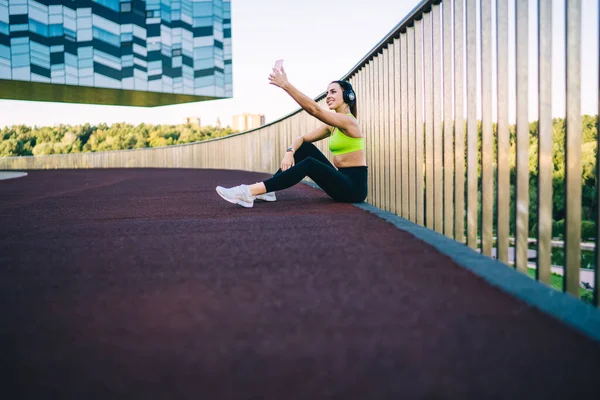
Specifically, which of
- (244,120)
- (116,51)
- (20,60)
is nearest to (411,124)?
(20,60)

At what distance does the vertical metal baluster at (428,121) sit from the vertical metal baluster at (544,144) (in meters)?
1.38

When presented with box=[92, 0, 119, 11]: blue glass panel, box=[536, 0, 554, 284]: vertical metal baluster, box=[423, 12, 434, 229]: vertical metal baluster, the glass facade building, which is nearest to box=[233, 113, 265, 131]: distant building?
the glass facade building

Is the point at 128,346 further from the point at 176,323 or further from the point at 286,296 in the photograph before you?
the point at 286,296

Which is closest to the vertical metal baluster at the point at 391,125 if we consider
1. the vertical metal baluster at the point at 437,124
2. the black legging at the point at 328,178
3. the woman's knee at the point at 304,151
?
the black legging at the point at 328,178

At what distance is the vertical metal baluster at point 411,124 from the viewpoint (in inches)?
161

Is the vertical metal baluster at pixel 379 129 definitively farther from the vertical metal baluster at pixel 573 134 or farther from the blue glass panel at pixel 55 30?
the blue glass panel at pixel 55 30

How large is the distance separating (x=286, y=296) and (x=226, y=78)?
40303 millimetres

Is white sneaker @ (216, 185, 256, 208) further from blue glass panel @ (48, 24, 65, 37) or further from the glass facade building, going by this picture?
blue glass panel @ (48, 24, 65, 37)

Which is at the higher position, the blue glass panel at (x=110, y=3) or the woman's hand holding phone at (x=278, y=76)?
the blue glass panel at (x=110, y=3)

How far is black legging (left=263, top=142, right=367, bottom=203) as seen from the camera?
4.75 m

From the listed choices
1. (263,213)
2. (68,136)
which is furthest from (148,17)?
(68,136)

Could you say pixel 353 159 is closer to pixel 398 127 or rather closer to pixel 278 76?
pixel 398 127

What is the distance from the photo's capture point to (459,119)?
10.8ft

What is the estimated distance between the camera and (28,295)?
2.10m
